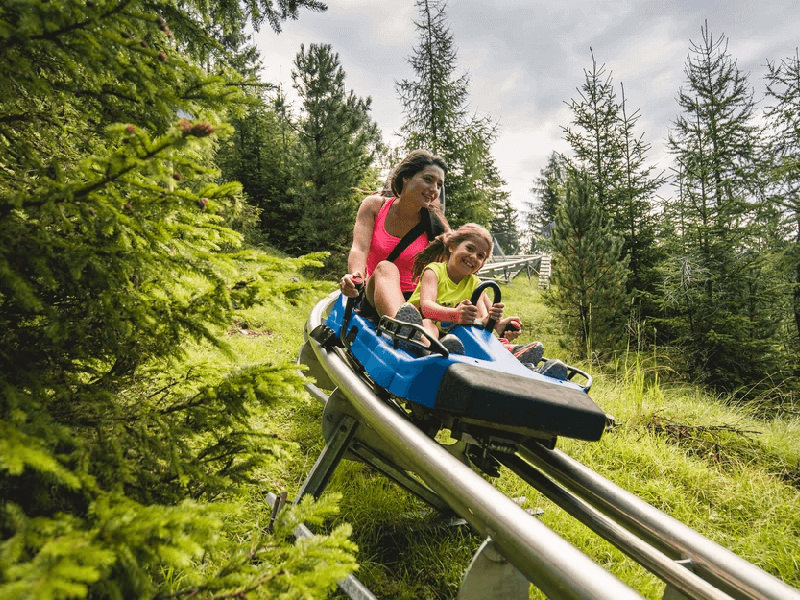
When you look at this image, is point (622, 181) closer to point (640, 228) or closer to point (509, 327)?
point (640, 228)

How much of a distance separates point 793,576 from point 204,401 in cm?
268

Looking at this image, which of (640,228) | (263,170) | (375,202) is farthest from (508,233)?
(375,202)

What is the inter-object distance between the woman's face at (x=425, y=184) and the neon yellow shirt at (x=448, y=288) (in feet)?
2.02

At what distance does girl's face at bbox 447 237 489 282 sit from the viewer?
2215 mm

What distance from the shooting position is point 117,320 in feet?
3.04

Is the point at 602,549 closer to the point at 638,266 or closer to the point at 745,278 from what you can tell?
the point at 745,278

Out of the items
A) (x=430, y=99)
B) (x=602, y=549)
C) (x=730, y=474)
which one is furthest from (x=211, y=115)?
(x=430, y=99)

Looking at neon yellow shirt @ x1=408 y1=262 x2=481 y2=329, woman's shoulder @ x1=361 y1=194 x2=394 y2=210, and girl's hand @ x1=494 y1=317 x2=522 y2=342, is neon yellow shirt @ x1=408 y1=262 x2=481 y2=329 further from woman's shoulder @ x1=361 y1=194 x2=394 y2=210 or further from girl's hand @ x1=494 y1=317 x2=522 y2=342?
woman's shoulder @ x1=361 y1=194 x2=394 y2=210

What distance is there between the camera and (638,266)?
7.70 metres

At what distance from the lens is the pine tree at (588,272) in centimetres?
612

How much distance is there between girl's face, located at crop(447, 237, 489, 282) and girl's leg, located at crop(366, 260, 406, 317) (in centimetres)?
35

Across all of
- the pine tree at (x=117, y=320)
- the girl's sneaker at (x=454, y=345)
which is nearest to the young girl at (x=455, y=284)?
the girl's sneaker at (x=454, y=345)

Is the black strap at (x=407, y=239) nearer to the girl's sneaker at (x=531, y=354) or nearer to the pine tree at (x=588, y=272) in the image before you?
the girl's sneaker at (x=531, y=354)

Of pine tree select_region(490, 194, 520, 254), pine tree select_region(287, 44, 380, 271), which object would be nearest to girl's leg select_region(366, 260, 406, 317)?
pine tree select_region(287, 44, 380, 271)
